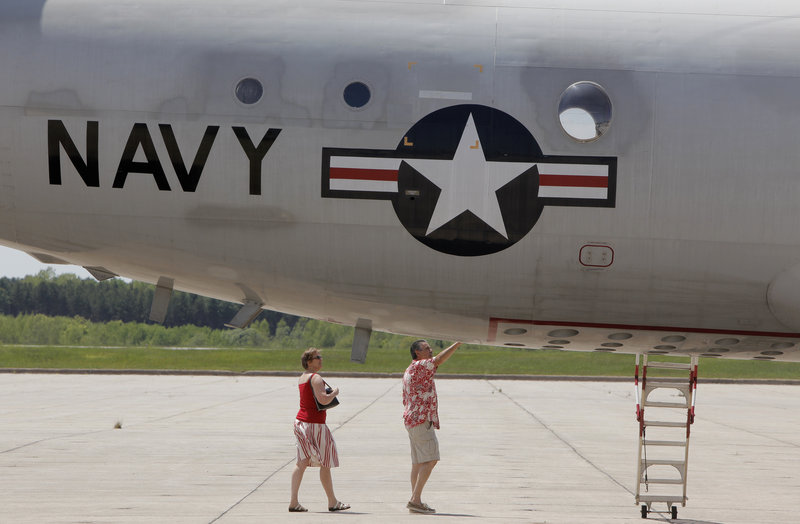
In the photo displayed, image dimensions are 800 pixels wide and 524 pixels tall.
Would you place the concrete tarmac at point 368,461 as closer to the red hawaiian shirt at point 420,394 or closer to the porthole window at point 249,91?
the red hawaiian shirt at point 420,394

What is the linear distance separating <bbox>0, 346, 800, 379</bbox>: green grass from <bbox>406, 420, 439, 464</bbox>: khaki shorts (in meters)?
38.7

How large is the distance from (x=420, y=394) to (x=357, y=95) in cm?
384

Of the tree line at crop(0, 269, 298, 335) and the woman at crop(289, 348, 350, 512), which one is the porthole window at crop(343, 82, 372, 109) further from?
the tree line at crop(0, 269, 298, 335)

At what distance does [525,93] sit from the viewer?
19.5 ft

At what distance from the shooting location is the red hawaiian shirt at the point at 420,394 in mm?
8852

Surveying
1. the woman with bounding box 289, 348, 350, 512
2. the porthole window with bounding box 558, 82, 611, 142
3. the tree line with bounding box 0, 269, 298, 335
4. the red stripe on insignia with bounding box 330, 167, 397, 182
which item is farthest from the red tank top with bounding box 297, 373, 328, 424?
the tree line with bounding box 0, 269, 298, 335

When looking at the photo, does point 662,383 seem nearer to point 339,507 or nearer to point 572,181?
point 572,181

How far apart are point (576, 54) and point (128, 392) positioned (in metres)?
26.5

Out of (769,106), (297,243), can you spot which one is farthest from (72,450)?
(769,106)

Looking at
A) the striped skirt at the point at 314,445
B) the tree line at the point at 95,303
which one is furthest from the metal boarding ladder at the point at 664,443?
the tree line at the point at 95,303

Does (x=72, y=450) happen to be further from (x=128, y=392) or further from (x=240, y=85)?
(x=128, y=392)

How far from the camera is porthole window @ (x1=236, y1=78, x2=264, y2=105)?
593cm

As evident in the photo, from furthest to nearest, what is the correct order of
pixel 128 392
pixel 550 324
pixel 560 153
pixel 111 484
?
pixel 128 392 → pixel 111 484 → pixel 550 324 → pixel 560 153

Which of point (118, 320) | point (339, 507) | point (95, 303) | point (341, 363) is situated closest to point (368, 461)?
point (339, 507)
